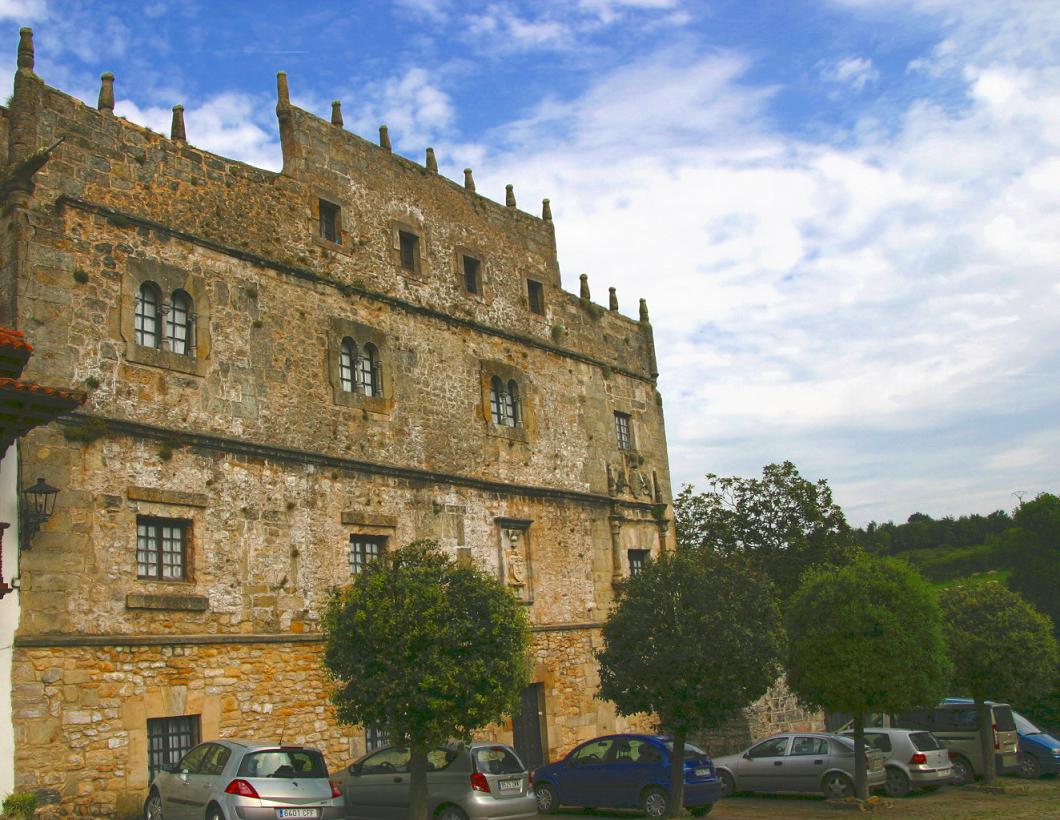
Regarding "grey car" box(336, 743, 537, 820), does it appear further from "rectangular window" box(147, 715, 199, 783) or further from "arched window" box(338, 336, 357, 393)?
"arched window" box(338, 336, 357, 393)

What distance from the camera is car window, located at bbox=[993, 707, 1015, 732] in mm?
22078

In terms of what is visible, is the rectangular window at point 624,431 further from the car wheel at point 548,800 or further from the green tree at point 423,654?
the green tree at point 423,654

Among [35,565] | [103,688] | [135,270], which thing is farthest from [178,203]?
[103,688]

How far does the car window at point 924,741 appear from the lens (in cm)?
1989

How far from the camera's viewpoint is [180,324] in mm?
16734

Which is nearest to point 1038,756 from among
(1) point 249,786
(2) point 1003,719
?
(2) point 1003,719

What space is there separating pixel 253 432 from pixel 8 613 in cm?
489

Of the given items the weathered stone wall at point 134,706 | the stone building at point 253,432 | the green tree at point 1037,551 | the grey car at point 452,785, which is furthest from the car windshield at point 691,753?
the green tree at point 1037,551

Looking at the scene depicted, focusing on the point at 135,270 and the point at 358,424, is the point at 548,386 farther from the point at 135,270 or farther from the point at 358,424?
the point at 135,270

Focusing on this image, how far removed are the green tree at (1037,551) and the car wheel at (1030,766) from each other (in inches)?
1257

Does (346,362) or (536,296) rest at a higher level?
(536,296)

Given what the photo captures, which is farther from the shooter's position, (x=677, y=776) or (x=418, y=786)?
(x=677, y=776)

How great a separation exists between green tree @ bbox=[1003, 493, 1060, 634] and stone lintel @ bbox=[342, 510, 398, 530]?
4350 centimetres

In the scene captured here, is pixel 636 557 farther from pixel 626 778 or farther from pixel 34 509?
pixel 34 509
